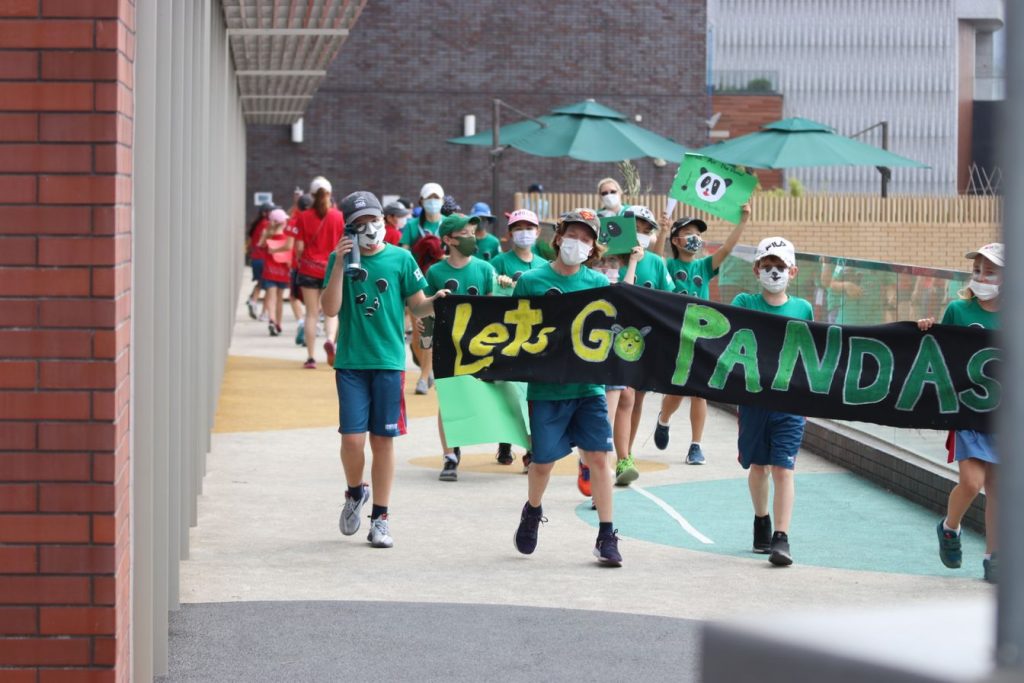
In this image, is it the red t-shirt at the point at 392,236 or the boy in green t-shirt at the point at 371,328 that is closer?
the boy in green t-shirt at the point at 371,328

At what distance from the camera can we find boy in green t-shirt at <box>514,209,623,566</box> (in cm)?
878

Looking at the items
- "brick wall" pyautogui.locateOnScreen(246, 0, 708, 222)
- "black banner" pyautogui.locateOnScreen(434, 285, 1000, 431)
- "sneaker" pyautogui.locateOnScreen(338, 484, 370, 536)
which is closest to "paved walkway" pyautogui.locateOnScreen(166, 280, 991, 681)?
"sneaker" pyautogui.locateOnScreen(338, 484, 370, 536)

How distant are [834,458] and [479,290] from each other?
340 cm

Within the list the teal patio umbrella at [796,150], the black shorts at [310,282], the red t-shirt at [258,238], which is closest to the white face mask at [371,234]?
the black shorts at [310,282]

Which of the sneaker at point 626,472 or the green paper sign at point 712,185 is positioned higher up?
the green paper sign at point 712,185

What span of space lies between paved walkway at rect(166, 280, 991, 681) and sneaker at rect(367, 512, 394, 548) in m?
0.06

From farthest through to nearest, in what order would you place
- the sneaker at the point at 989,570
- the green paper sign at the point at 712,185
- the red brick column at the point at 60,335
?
the green paper sign at the point at 712,185 < the sneaker at the point at 989,570 < the red brick column at the point at 60,335

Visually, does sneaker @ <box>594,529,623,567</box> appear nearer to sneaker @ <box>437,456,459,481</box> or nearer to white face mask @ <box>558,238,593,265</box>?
white face mask @ <box>558,238,593,265</box>

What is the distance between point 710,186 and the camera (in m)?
12.4

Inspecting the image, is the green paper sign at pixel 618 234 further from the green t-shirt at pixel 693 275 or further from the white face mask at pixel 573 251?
the white face mask at pixel 573 251

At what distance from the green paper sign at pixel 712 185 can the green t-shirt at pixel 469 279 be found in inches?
67.1

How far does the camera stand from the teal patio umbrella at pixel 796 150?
86.9 ft

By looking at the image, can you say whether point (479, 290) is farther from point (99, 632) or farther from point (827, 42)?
point (827, 42)

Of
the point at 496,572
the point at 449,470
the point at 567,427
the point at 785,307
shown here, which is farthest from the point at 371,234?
the point at 449,470
